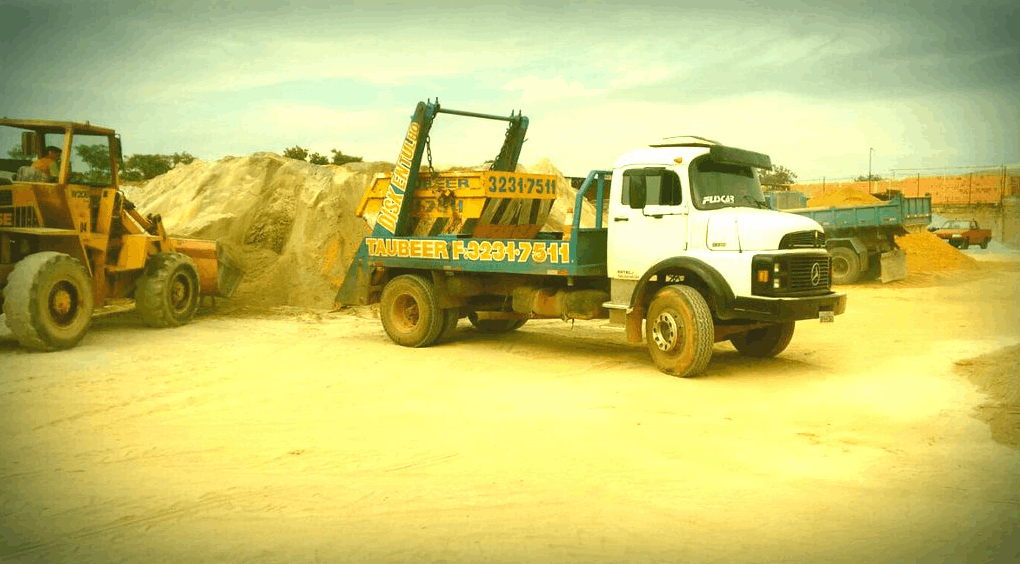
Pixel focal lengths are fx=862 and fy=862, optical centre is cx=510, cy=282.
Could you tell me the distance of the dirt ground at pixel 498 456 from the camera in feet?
14.2

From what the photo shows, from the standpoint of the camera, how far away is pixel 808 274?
30.5ft

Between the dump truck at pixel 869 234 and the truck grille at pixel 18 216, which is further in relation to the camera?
the dump truck at pixel 869 234

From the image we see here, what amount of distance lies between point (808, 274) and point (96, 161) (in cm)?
950

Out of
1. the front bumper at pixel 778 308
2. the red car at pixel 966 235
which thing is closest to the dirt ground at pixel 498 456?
the front bumper at pixel 778 308

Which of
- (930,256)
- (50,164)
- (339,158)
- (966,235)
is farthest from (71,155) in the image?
(966,235)

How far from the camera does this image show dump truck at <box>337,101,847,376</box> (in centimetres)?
908

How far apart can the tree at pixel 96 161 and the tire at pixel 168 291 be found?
4.60ft

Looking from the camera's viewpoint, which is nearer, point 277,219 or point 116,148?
point 116,148

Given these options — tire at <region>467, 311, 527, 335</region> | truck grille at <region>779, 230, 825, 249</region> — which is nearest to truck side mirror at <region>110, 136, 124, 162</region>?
tire at <region>467, 311, 527, 335</region>

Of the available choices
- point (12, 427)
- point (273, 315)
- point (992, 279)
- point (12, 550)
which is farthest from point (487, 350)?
point (992, 279)

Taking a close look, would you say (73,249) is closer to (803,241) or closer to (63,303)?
(63,303)

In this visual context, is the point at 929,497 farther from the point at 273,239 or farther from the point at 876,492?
the point at 273,239

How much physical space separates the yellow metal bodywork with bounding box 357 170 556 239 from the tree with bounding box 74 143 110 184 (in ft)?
11.8

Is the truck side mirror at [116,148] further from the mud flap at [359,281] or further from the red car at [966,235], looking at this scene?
the red car at [966,235]
